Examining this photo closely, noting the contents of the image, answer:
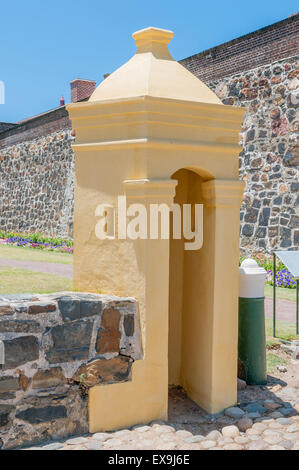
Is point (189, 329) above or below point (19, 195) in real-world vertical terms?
below

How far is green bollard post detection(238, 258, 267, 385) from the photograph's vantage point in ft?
17.2

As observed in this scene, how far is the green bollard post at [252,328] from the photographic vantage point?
17.2ft

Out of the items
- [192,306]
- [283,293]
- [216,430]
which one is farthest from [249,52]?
[216,430]

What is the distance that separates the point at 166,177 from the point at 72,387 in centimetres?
183

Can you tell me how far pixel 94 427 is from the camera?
13.7 ft

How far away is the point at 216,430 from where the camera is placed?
4.30m

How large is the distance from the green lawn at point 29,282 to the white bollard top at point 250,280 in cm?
347

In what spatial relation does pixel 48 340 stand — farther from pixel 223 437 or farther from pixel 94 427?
pixel 223 437

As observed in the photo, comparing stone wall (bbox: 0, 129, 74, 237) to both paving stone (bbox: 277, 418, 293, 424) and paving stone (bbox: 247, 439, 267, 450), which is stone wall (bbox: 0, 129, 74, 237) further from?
paving stone (bbox: 247, 439, 267, 450)

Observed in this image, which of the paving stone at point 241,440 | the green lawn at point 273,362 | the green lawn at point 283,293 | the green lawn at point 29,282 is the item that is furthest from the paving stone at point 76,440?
the green lawn at point 283,293

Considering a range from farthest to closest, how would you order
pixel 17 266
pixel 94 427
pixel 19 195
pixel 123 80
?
1. pixel 19 195
2. pixel 17 266
3. pixel 123 80
4. pixel 94 427

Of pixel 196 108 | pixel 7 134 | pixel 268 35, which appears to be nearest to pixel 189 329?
pixel 196 108

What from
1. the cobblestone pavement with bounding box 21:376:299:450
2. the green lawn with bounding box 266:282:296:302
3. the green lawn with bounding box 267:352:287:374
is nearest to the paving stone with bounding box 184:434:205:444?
the cobblestone pavement with bounding box 21:376:299:450

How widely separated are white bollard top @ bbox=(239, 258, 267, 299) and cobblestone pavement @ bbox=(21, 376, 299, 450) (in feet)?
3.18
